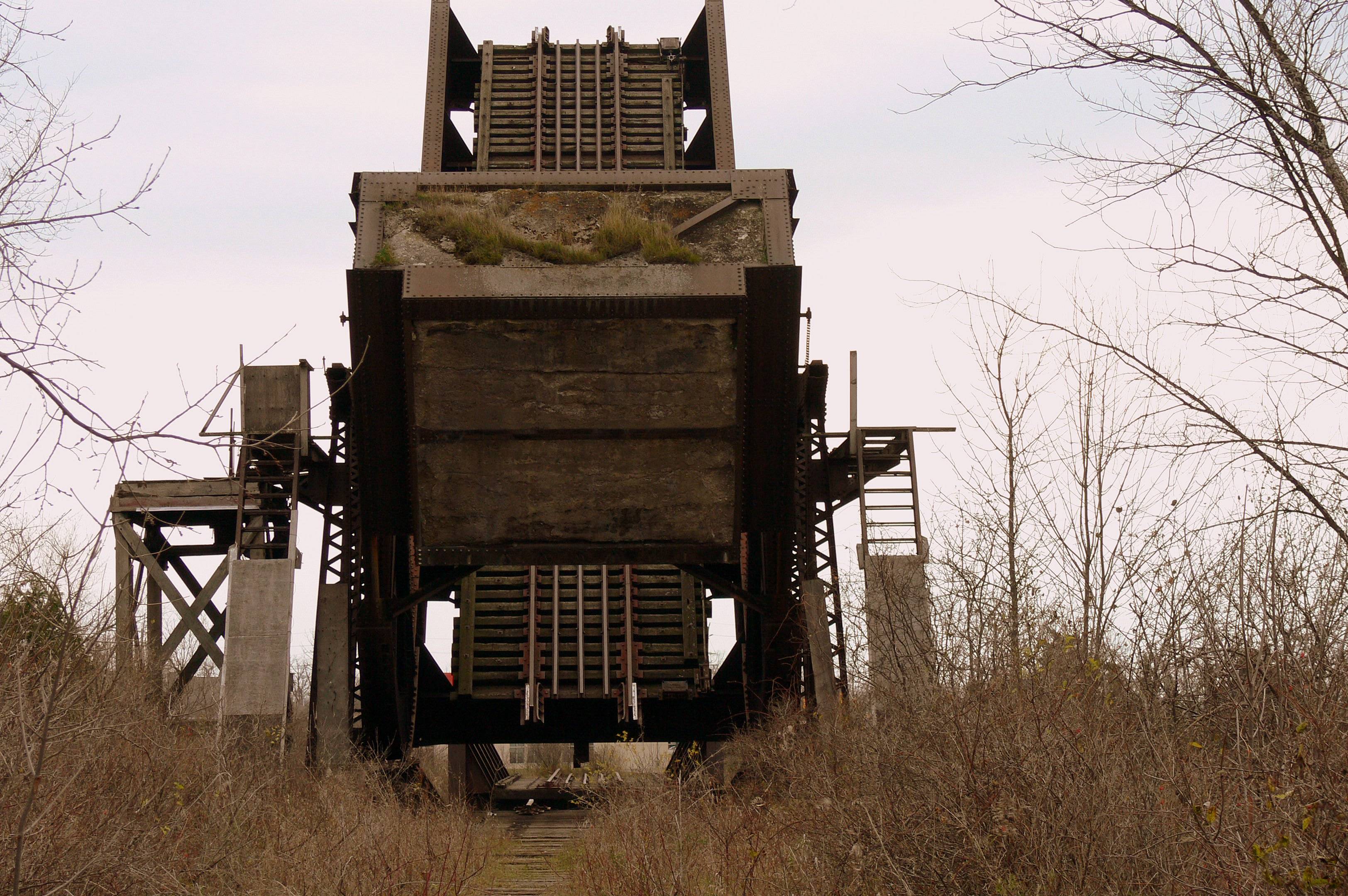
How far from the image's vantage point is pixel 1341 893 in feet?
15.7

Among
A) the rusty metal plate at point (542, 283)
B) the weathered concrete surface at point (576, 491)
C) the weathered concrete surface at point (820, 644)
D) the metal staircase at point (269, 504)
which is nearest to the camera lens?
the rusty metal plate at point (542, 283)

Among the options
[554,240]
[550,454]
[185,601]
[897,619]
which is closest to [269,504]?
[185,601]

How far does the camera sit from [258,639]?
1298 centimetres

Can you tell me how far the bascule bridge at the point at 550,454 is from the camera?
10477 mm

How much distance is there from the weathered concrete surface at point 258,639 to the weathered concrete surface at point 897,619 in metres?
6.38

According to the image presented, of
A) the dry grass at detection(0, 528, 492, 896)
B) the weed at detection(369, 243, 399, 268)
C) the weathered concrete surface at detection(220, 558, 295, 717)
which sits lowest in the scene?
the dry grass at detection(0, 528, 492, 896)

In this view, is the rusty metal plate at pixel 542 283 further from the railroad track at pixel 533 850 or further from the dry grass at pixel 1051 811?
the railroad track at pixel 533 850

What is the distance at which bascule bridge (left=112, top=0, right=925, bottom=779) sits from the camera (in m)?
10.5

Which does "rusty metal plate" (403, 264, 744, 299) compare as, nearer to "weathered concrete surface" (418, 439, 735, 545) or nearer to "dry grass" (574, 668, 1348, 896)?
"weathered concrete surface" (418, 439, 735, 545)

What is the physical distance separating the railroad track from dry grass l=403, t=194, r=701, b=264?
17.4 ft

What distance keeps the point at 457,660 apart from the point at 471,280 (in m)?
7.11

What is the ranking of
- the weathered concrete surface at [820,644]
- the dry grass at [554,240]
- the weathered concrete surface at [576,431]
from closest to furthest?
the dry grass at [554,240] < the weathered concrete surface at [576,431] < the weathered concrete surface at [820,644]

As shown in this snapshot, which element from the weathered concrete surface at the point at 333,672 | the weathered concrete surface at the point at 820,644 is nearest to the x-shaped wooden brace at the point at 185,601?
the weathered concrete surface at the point at 333,672

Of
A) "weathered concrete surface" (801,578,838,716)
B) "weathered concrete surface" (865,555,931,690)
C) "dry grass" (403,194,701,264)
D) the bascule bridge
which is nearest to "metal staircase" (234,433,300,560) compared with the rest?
the bascule bridge
